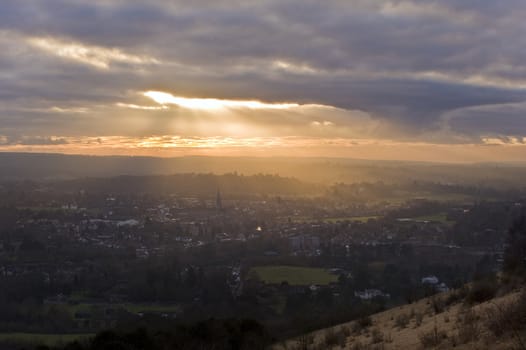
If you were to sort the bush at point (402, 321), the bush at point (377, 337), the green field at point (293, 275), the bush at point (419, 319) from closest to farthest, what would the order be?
the bush at point (377, 337) → the bush at point (419, 319) → the bush at point (402, 321) → the green field at point (293, 275)

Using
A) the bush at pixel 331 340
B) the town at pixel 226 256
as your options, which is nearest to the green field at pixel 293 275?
the town at pixel 226 256

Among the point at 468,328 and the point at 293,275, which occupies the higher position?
the point at 468,328

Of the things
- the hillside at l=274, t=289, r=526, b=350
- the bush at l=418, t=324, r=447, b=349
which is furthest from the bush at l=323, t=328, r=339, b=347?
the bush at l=418, t=324, r=447, b=349

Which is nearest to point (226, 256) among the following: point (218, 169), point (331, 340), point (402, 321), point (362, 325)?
point (362, 325)

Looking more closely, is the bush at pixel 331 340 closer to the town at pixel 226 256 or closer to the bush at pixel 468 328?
the bush at pixel 468 328

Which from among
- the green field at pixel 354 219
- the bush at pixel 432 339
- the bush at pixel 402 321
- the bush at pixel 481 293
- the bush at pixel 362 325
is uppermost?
the bush at pixel 432 339

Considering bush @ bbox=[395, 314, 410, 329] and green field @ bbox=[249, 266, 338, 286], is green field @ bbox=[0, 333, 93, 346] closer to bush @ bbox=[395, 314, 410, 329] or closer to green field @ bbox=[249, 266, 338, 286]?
bush @ bbox=[395, 314, 410, 329]

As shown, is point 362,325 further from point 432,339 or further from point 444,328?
point 432,339
